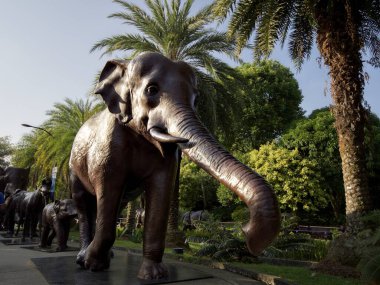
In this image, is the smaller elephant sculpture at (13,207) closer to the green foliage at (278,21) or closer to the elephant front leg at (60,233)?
the elephant front leg at (60,233)

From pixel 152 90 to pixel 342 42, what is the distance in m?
8.68

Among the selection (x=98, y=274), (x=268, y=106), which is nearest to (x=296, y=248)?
(x=98, y=274)

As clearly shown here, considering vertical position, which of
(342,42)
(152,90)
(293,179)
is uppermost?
(342,42)

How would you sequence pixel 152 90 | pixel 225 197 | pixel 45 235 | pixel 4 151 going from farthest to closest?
pixel 4 151 < pixel 225 197 < pixel 45 235 < pixel 152 90

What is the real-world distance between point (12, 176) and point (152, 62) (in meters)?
16.2

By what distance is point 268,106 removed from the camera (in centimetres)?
3431

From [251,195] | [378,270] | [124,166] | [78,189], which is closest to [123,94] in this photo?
[124,166]

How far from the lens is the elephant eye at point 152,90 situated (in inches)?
158

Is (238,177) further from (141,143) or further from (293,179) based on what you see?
(293,179)

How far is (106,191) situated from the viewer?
4.39 metres

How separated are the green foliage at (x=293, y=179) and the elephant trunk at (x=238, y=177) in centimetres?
2384

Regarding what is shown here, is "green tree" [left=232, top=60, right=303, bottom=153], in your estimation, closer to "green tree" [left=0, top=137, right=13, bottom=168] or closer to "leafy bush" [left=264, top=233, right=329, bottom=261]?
"leafy bush" [left=264, top=233, right=329, bottom=261]

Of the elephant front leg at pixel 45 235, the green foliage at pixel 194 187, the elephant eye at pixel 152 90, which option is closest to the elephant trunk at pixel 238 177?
the elephant eye at pixel 152 90

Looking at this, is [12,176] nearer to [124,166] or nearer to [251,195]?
[124,166]
